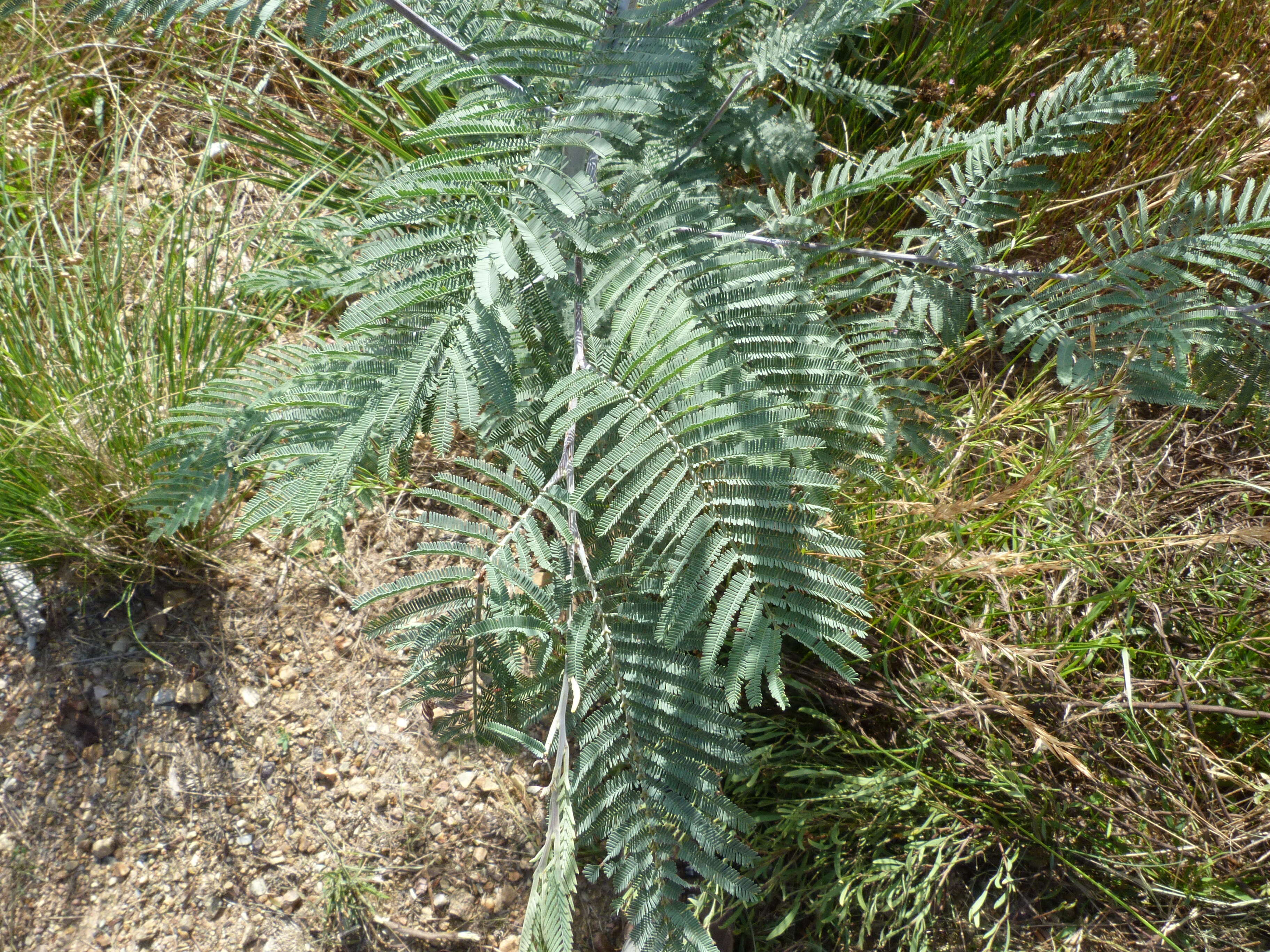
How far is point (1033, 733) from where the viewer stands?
73.2 inches

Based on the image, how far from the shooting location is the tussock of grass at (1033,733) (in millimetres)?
1789

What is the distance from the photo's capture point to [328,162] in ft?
8.46

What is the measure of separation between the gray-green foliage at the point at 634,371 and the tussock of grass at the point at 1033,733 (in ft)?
1.20

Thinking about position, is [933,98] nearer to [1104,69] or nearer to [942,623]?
[1104,69]

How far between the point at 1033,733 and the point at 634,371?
4.35ft

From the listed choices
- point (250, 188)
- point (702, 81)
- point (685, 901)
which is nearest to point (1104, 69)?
point (702, 81)

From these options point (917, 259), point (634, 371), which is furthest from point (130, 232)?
point (917, 259)

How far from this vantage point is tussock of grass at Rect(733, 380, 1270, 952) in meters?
1.79

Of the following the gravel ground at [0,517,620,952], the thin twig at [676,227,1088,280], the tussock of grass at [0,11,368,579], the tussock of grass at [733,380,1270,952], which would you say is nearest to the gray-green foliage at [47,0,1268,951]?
the thin twig at [676,227,1088,280]

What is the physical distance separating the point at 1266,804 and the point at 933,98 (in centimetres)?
194

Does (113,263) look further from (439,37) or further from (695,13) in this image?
(695,13)

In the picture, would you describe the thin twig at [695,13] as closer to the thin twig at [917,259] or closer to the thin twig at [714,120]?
the thin twig at [714,120]

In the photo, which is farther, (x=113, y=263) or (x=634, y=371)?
(x=113, y=263)

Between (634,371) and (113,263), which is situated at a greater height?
(113,263)
